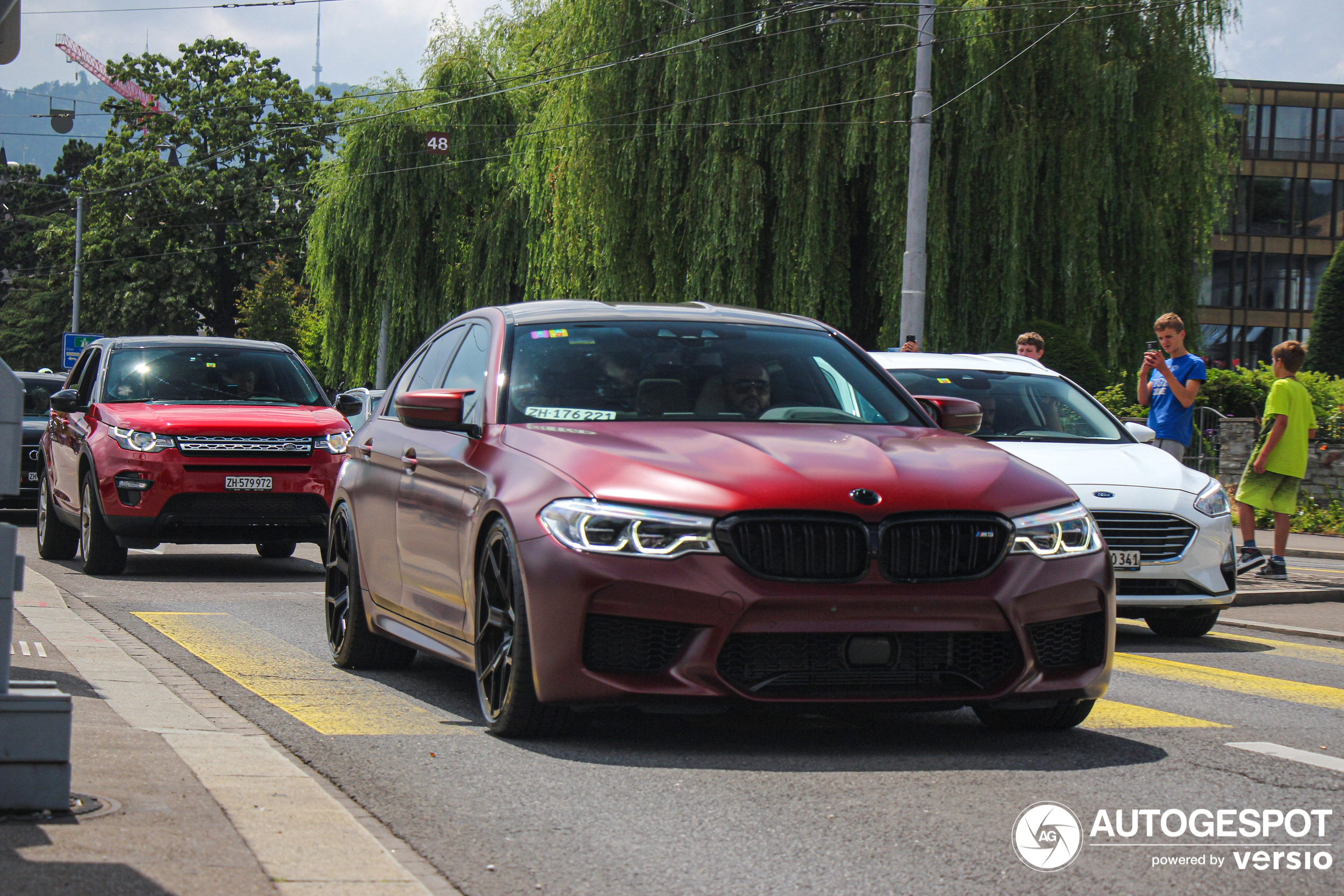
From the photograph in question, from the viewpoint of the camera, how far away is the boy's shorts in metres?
14.1

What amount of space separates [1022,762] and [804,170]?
63.9 ft

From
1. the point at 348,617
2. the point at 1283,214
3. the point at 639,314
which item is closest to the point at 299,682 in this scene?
the point at 348,617

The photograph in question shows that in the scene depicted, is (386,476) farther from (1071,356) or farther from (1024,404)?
(1071,356)

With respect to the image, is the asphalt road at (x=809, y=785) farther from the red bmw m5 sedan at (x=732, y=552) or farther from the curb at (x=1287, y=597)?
the curb at (x=1287, y=597)

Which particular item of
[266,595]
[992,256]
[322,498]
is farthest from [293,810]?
[992,256]

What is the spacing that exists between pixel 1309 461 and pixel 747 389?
17.9m

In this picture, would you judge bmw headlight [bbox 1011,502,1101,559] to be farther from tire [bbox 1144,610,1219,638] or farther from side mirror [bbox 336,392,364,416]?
side mirror [bbox 336,392,364,416]

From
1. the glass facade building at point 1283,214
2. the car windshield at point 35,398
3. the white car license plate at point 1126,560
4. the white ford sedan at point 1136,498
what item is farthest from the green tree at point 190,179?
the white car license plate at point 1126,560

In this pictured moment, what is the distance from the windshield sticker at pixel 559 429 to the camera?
249 inches

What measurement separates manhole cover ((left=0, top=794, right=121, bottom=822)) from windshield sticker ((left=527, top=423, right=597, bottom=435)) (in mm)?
2196

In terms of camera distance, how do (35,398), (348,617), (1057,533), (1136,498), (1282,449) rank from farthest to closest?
1. (35,398)
2. (1282,449)
3. (1136,498)
4. (348,617)
5. (1057,533)

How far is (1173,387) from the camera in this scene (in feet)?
43.8

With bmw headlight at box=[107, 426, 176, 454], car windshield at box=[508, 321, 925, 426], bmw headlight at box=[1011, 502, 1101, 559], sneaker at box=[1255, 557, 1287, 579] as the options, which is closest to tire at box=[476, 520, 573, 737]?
car windshield at box=[508, 321, 925, 426]

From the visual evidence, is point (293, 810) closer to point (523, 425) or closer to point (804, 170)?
point (523, 425)
